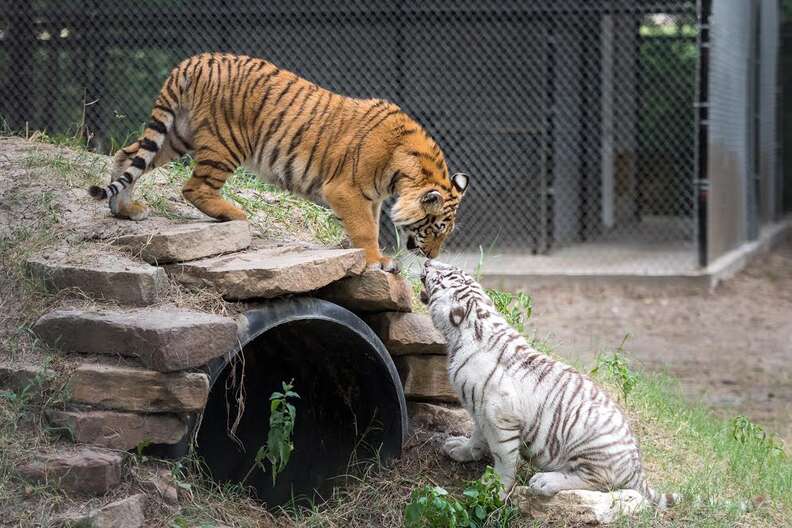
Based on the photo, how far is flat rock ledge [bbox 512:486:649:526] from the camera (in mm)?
4582

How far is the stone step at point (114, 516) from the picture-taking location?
395 cm

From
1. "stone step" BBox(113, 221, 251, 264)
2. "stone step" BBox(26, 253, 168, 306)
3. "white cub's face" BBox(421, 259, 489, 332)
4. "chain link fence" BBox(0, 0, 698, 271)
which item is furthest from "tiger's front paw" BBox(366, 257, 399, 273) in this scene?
"chain link fence" BBox(0, 0, 698, 271)

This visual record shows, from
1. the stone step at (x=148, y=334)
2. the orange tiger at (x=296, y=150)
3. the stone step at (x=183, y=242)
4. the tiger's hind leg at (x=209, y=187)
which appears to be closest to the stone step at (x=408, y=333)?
the orange tiger at (x=296, y=150)

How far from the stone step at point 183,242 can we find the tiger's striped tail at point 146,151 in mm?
266

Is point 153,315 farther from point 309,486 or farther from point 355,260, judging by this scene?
point 309,486

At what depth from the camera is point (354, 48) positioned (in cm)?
1217

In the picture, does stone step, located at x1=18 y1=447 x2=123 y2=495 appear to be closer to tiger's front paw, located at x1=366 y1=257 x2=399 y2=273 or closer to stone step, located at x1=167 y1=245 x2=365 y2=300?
stone step, located at x1=167 y1=245 x2=365 y2=300

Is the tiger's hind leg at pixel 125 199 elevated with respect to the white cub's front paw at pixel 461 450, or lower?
elevated

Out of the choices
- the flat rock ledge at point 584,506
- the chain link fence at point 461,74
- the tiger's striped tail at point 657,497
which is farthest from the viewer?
the chain link fence at point 461,74

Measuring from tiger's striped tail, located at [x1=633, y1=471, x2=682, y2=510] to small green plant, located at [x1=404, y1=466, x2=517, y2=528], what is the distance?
0.58 m

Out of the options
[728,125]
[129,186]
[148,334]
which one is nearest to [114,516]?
A: [148,334]

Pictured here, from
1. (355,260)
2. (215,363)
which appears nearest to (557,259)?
(355,260)

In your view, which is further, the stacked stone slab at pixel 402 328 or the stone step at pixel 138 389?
the stacked stone slab at pixel 402 328

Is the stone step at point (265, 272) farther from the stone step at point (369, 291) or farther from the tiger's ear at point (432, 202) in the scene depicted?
the tiger's ear at point (432, 202)
